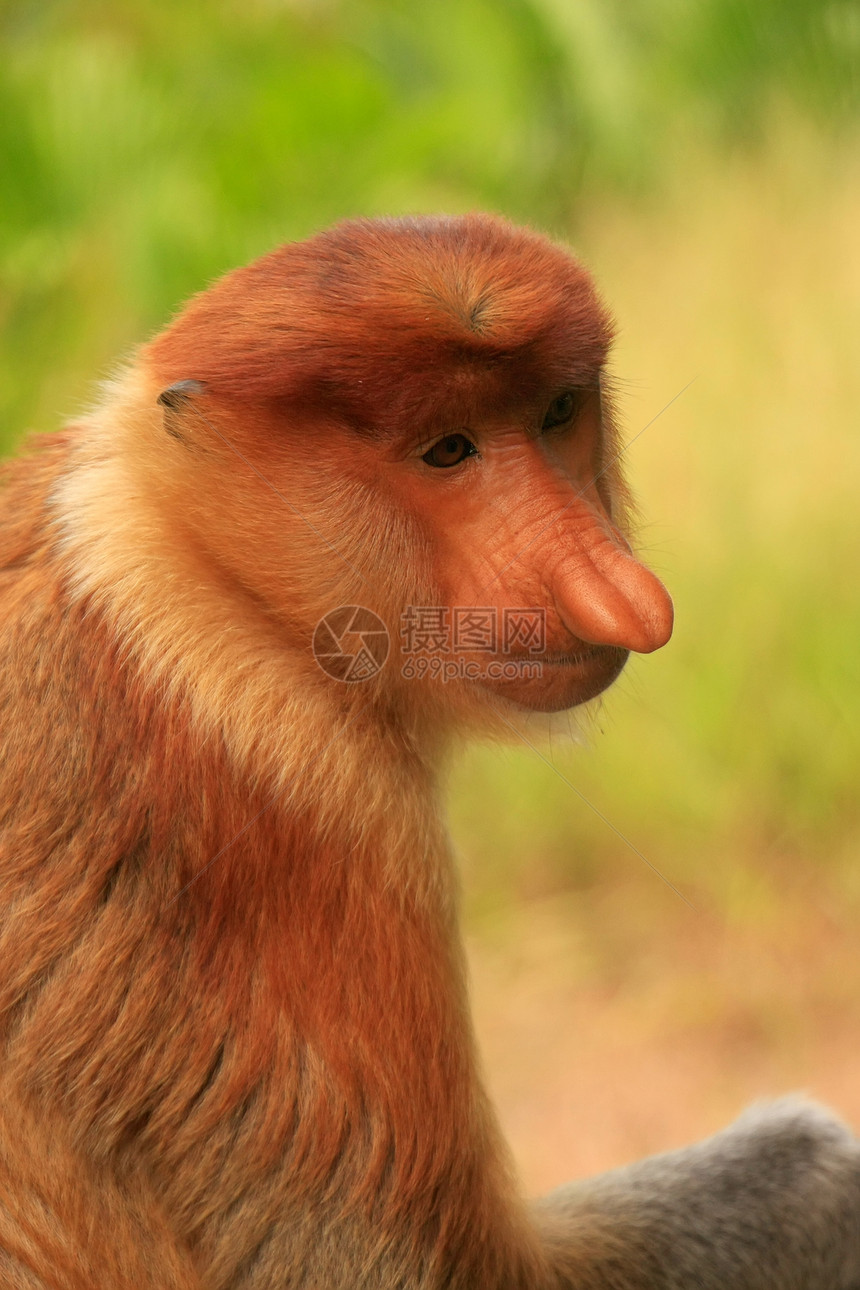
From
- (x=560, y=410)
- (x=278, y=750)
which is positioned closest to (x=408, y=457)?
(x=560, y=410)

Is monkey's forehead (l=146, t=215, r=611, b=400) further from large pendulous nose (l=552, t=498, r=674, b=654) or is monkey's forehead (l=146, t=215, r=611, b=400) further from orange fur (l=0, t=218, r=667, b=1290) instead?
large pendulous nose (l=552, t=498, r=674, b=654)

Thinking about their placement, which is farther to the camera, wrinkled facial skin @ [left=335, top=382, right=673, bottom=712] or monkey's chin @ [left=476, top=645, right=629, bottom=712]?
monkey's chin @ [left=476, top=645, right=629, bottom=712]

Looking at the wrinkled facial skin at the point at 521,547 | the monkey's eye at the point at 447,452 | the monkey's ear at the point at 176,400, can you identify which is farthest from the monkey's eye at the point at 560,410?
the monkey's ear at the point at 176,400

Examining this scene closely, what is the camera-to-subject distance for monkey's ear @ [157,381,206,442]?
237 cm

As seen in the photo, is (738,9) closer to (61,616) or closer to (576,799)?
(576,799)

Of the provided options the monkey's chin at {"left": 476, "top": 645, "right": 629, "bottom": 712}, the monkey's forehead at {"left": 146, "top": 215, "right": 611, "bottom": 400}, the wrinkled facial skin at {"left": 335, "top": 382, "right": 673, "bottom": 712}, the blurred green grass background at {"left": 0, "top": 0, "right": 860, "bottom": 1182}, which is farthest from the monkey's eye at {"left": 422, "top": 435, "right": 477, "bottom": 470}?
the blurred green grass background at {"left": 0, "top": 0, "right": 860, "bottom": 1182}

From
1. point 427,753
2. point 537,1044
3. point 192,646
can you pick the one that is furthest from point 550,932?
point 192,646

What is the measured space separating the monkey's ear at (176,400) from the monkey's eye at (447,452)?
0.40m

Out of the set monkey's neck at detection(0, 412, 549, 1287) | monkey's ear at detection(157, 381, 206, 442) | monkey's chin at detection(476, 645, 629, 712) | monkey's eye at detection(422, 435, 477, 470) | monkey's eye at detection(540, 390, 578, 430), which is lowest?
monkey's neck at detection(0, 412, 549, 1287)

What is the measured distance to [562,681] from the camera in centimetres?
238

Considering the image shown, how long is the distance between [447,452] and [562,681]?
43 cm

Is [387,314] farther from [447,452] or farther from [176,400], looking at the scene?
[176,400]

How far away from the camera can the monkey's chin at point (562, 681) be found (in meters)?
2.36

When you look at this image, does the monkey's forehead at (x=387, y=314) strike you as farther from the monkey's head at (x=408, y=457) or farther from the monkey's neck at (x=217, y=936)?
the monkey's neck at (x=217, y=936)
